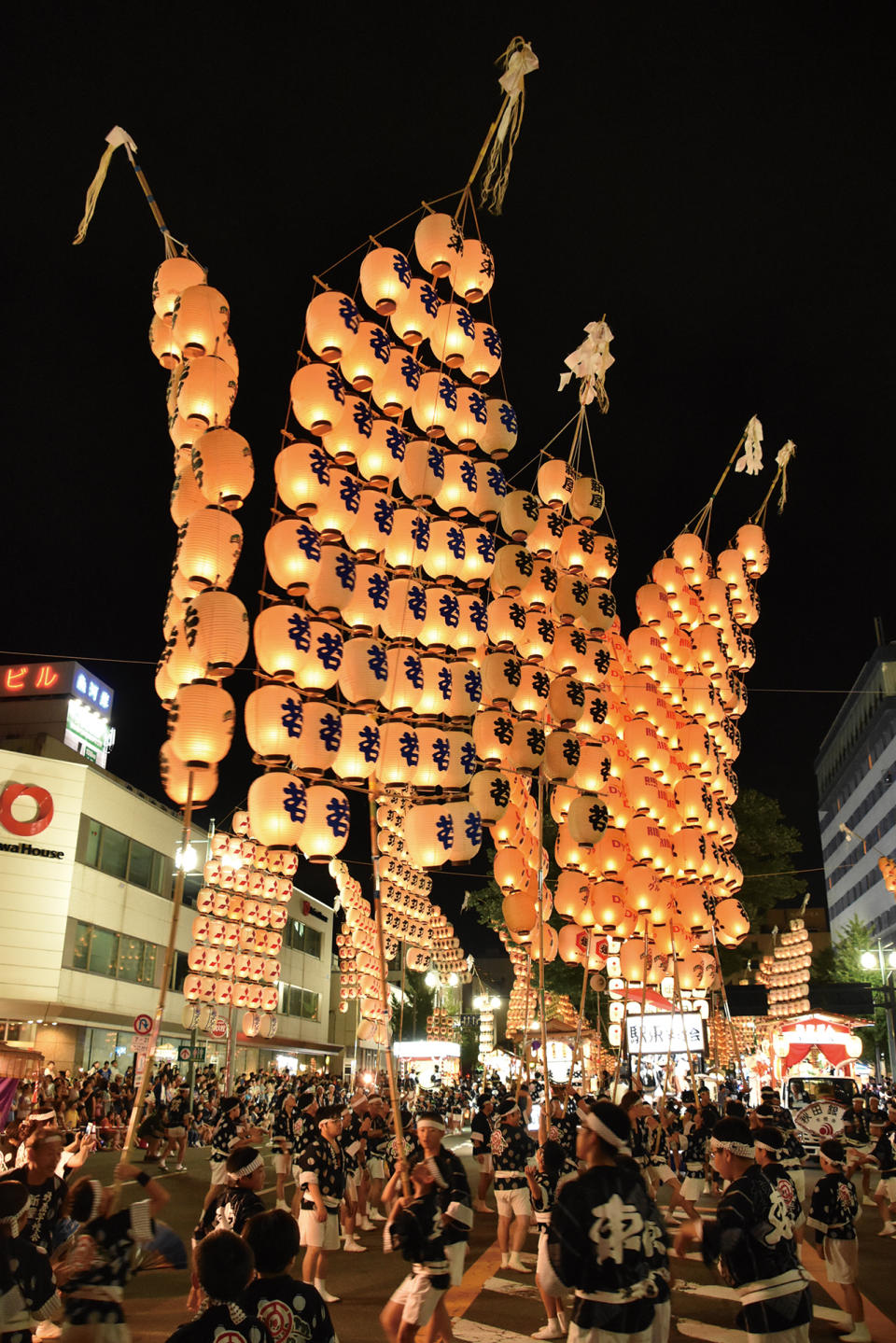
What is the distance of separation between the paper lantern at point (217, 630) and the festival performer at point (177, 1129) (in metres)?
12.3

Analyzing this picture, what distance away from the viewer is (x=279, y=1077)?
38031mm

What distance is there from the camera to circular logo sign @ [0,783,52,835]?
29047mm

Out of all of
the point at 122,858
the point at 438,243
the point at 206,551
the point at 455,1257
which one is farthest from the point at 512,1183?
the point at 122,858

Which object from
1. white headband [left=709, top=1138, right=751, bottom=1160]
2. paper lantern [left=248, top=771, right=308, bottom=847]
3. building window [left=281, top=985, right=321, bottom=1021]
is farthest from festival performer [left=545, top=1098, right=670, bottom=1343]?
building window [left=281, top=985, right=321, bottom=1021]

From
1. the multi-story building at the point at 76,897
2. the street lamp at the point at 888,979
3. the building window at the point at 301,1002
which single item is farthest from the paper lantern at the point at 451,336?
the building window at the point at 301,1002

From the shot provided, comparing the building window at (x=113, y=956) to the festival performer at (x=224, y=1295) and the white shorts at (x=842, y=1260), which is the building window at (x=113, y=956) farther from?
the festival performer at (x=224, y=1295)

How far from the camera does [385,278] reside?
1353 centimetres

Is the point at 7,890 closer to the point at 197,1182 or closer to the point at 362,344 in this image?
the point at 197,1182

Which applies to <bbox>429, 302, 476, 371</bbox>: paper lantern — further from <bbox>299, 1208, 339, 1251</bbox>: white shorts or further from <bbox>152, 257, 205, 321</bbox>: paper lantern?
<bbox>299, 1208, 339, 1251</bbox>: white shorts

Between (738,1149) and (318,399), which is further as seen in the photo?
(318,399)

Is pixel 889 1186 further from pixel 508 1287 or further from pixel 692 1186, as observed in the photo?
pixel 508 1287

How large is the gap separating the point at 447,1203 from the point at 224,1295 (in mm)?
3400

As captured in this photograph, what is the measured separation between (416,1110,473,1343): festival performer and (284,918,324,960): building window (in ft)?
146

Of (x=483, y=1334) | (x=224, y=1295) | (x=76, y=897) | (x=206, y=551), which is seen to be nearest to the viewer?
(x=224, y=1295)
